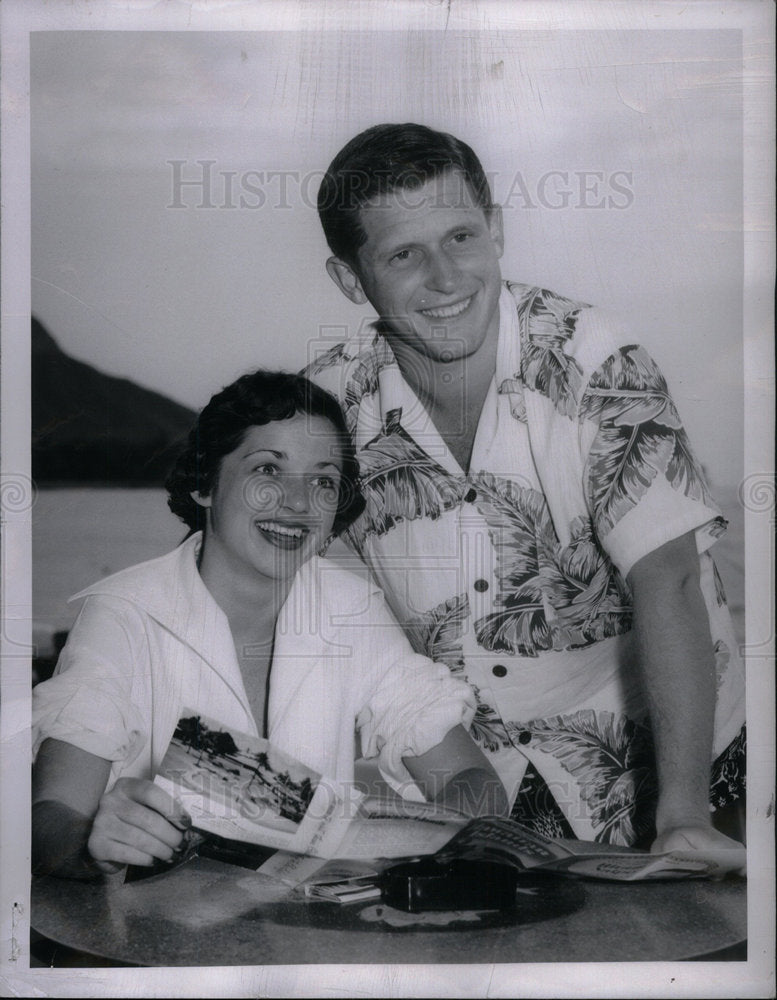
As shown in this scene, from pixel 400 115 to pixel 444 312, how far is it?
17.3 inches

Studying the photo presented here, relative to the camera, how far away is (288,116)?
7.76 ft

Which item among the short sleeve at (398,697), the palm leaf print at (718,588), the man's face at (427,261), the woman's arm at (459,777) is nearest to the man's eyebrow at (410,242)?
the man's face at (427,261)

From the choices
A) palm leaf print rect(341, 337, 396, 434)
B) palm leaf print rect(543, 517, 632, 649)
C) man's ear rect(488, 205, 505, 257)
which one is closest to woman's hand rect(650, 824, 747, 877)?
palm leaf print rect(543, 517, 632, 649)

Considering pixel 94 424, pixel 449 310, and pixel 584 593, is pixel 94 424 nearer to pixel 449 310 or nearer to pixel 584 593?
pixel 449 310

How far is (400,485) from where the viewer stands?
2.40 metres

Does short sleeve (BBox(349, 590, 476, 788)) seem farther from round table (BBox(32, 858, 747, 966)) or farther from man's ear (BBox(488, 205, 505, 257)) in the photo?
man's ear (BBox(488, 205, 505, 257))

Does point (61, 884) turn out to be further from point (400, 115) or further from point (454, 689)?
point (400, 115)

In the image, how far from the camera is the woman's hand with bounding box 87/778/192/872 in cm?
233

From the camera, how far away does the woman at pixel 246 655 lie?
7.72 feet

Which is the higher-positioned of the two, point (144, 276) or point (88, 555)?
point (144, 276)

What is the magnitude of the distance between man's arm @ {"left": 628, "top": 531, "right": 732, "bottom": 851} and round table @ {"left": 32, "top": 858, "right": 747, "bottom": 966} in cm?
20

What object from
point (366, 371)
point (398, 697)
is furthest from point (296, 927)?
point (366, 371)

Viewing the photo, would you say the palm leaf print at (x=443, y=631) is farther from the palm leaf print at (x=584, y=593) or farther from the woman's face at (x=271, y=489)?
the woman's face at (x=271, y=489)

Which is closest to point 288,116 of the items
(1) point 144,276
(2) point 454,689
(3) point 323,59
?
(3) point 323,59
